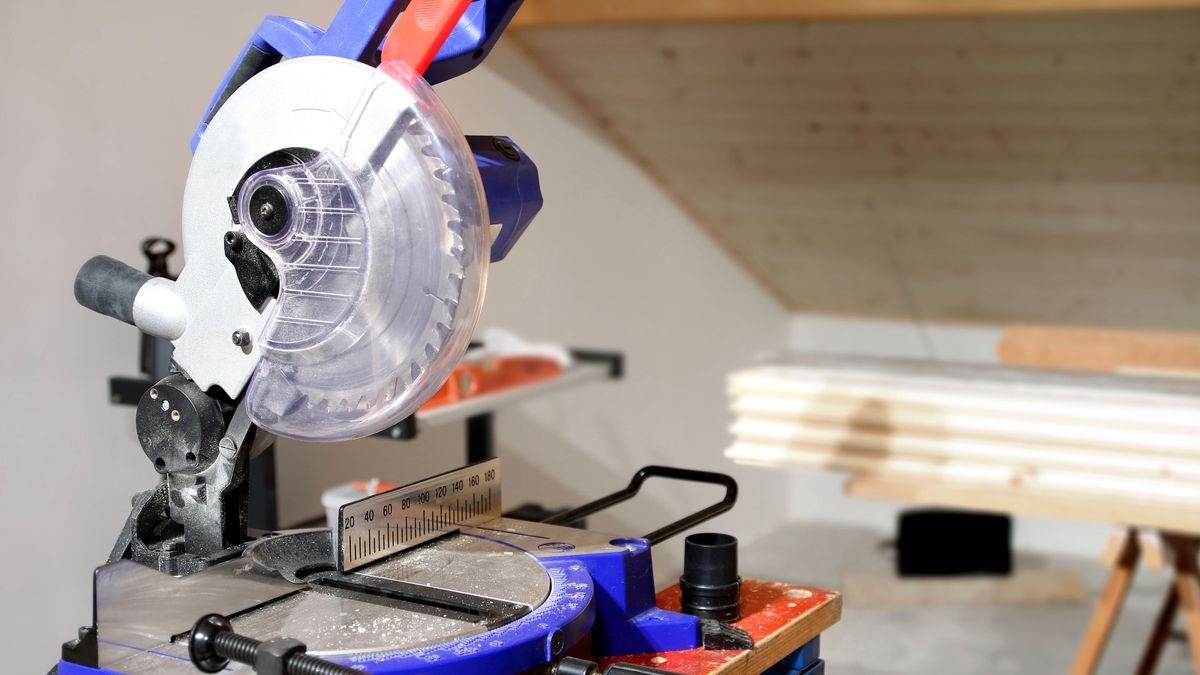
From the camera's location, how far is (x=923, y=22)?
120 inches

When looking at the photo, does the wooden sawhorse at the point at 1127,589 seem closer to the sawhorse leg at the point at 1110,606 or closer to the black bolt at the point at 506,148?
the sawhorse leg at the point at 1110,606

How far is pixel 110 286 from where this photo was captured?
3.69 ft

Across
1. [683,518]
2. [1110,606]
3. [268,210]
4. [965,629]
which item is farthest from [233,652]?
[965,629]

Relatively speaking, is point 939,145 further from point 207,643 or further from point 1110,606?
point 207,643

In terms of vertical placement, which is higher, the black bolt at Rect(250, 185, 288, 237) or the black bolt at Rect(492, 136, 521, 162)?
the black bolt at Rect(492, 136, 521, 162)

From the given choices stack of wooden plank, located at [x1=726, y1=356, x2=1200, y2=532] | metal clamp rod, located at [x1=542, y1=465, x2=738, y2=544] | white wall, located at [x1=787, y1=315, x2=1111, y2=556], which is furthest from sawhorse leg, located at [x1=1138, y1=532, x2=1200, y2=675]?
white wall, located at [x1=787, y1=315, x2=1111, y2=556]

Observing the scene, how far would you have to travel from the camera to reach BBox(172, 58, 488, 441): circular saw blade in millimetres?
969

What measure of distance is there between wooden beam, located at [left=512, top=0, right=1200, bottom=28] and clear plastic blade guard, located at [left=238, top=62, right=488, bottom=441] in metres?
2.20

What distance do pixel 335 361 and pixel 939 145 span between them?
298 cm

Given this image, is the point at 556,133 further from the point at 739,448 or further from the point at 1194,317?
the point at 1194,317

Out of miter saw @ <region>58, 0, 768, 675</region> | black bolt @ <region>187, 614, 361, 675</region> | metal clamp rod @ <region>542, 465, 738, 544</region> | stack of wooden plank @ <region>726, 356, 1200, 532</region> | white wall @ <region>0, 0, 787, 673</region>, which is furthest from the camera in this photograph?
stack of wooden plank @ <region>726, 356, 1200, 532</region>

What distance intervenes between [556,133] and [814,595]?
103 inches

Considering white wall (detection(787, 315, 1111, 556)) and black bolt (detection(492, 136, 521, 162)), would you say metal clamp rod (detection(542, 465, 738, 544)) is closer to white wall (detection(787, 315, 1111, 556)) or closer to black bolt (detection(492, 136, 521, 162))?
black bolt (detection(492, 136, 521, 162))

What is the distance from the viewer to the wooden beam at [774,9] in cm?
276
